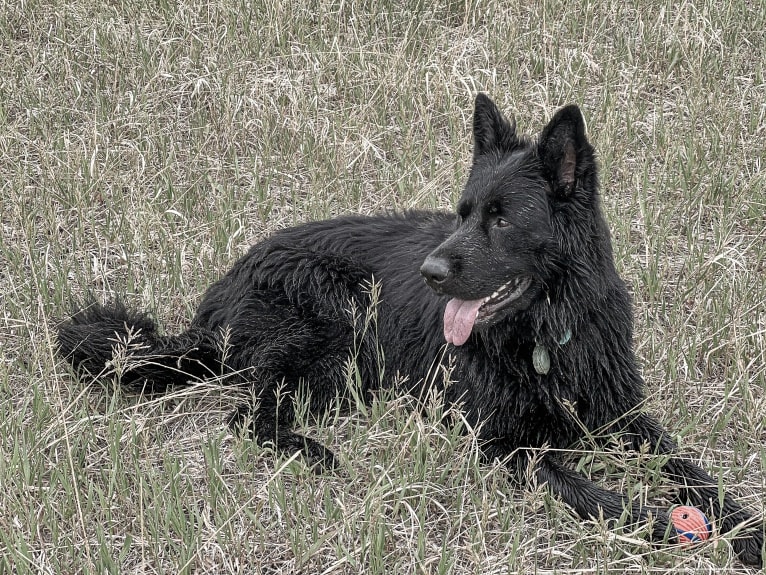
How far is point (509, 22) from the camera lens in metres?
7.29

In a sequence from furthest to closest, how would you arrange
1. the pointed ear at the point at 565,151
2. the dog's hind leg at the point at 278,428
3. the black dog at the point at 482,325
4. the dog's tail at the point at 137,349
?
the dog's tail at the point at 137,349 → the dog's hind leg at the point at 278,428 → the black dog at the point at 482,325 → the pointed ear at the point at 565,151

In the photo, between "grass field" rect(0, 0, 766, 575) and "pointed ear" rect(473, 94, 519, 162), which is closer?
"grass field" rect(0, 0, 766, 575)

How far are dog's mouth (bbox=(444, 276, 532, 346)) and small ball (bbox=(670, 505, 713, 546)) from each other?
1.01 metres

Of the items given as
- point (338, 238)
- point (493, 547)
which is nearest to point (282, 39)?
point (338, 238)

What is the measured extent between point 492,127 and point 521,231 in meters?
0.57

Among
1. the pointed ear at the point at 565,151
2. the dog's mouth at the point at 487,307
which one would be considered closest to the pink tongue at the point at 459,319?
the dog's mouth at the point at 487,307

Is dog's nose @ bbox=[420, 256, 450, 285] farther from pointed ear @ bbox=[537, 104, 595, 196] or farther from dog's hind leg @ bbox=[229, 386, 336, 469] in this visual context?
dog's hind leg @ bbox=[229, 386, 336, 469]

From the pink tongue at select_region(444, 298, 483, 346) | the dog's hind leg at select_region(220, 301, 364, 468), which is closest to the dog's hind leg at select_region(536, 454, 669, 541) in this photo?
the pink tongue at select_region(444, 298, 483, 346)

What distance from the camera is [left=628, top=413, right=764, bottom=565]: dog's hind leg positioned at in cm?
323

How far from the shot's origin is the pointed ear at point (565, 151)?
3383 mm

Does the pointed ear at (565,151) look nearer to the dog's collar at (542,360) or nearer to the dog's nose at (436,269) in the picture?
the dog's nose at (436,269)

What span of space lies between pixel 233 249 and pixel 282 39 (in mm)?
2729

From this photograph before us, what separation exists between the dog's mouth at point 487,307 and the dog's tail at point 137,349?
1.31 meters

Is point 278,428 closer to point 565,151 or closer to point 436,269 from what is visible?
point 436,269
